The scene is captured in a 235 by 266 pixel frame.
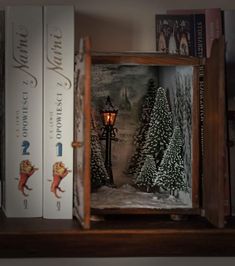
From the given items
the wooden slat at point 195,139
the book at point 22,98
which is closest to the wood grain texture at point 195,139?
the wooden slat at point 195,139

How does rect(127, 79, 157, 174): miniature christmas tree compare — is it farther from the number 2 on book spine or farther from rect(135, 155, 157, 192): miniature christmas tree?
the number 2 on book spine

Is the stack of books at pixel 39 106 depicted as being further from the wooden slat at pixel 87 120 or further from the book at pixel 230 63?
the book at pixel 230 63

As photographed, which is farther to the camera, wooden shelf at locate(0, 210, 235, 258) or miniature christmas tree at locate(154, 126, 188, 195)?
miniature christmas tree at locate(154, 126, 188, 195)

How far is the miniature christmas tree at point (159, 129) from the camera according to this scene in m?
0.83

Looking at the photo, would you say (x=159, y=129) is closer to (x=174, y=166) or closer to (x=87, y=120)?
(x=174, y=166)

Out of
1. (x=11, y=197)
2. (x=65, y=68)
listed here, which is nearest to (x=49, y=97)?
(x=65, y=68)

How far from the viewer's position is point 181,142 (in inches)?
31.9

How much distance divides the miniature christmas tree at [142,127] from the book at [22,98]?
0.55 ft

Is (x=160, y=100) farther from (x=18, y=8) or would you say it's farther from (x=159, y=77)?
(x=18, y=8)

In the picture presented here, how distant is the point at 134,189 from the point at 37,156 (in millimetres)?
175

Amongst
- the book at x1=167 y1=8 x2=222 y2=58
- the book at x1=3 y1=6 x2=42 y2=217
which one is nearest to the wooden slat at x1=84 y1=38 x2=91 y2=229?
the book at x1=3 y1=6 x2=42 y2=217

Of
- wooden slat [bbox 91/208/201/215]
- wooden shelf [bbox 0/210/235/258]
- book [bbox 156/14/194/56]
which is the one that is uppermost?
book [bbox 156/14/194/56]

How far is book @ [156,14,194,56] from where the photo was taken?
32.5 inches

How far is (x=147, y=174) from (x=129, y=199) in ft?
0.21
